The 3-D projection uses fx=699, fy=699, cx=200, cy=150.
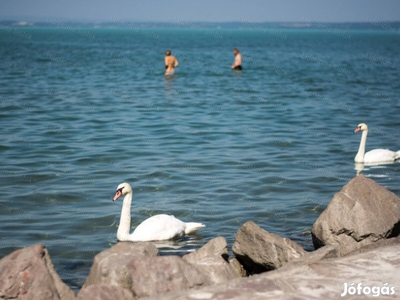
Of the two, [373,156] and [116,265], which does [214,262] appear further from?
[373,156]

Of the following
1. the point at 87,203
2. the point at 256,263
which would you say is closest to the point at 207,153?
the point at 87,203

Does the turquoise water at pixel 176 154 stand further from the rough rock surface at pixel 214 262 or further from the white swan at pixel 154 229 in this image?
the rough rock surface at pixel 214 262

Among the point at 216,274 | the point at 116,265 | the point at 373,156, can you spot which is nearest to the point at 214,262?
the point at 216,274

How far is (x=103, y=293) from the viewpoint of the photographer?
5930 millimetres

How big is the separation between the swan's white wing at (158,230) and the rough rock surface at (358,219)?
2.20 metres

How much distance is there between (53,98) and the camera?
2556 centimetres

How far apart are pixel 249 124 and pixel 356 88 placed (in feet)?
37.5

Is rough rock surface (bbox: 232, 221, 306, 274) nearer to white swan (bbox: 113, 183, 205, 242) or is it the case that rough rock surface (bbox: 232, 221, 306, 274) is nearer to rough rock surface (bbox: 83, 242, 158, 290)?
rough rock surface (bbox: 83, 242, 158, 290)

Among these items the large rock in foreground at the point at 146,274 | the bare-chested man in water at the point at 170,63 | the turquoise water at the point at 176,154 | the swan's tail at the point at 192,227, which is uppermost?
the large rock in foreground at the point at 146,274

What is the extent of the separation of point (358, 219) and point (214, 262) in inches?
83.6

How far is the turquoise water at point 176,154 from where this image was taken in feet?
35.8

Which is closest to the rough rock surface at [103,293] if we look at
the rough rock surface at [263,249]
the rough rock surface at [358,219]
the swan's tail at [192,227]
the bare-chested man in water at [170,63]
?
the rough rock surface at [263,249]

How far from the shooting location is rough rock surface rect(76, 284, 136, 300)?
589 cm

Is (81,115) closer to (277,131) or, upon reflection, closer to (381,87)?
(277,131)
